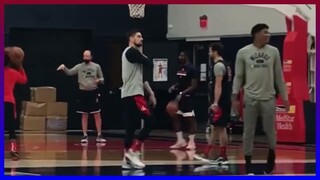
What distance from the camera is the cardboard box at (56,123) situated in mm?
17172

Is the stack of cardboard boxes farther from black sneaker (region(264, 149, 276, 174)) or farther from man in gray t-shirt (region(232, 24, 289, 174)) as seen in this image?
man in gray t-shirt (region(232, 24, 289, 174))

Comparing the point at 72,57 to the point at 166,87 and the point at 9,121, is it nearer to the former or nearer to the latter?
the point at 166,87

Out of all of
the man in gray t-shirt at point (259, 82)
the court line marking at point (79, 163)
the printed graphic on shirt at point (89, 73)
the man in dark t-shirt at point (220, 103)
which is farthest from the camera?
the printed graphic on shirt at point (89, 73)

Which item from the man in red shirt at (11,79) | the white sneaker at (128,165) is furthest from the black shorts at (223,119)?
the man in red shirt at (11,79)

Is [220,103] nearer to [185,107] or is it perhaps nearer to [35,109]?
[185,107]

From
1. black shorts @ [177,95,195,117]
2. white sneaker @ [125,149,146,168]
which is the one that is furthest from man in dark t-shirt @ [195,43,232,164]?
black shorts @ [177,95,195,117]

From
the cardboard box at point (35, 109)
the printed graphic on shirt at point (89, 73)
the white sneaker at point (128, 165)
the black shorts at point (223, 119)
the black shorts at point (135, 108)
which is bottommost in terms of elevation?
the white sneaker at point (128, 165)

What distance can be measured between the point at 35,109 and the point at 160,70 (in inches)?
123

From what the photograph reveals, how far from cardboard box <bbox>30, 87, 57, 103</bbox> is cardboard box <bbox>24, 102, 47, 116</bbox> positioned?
0.47 ft

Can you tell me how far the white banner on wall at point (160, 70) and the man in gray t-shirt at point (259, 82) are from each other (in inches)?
377

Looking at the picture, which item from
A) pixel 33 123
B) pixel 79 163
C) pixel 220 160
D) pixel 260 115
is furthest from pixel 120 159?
pixel 33 123

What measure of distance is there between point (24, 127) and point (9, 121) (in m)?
6.82

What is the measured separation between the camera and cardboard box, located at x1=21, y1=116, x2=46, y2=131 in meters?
17.0

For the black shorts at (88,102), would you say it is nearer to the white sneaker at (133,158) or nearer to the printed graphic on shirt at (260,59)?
the white sneaker at (133,158)
